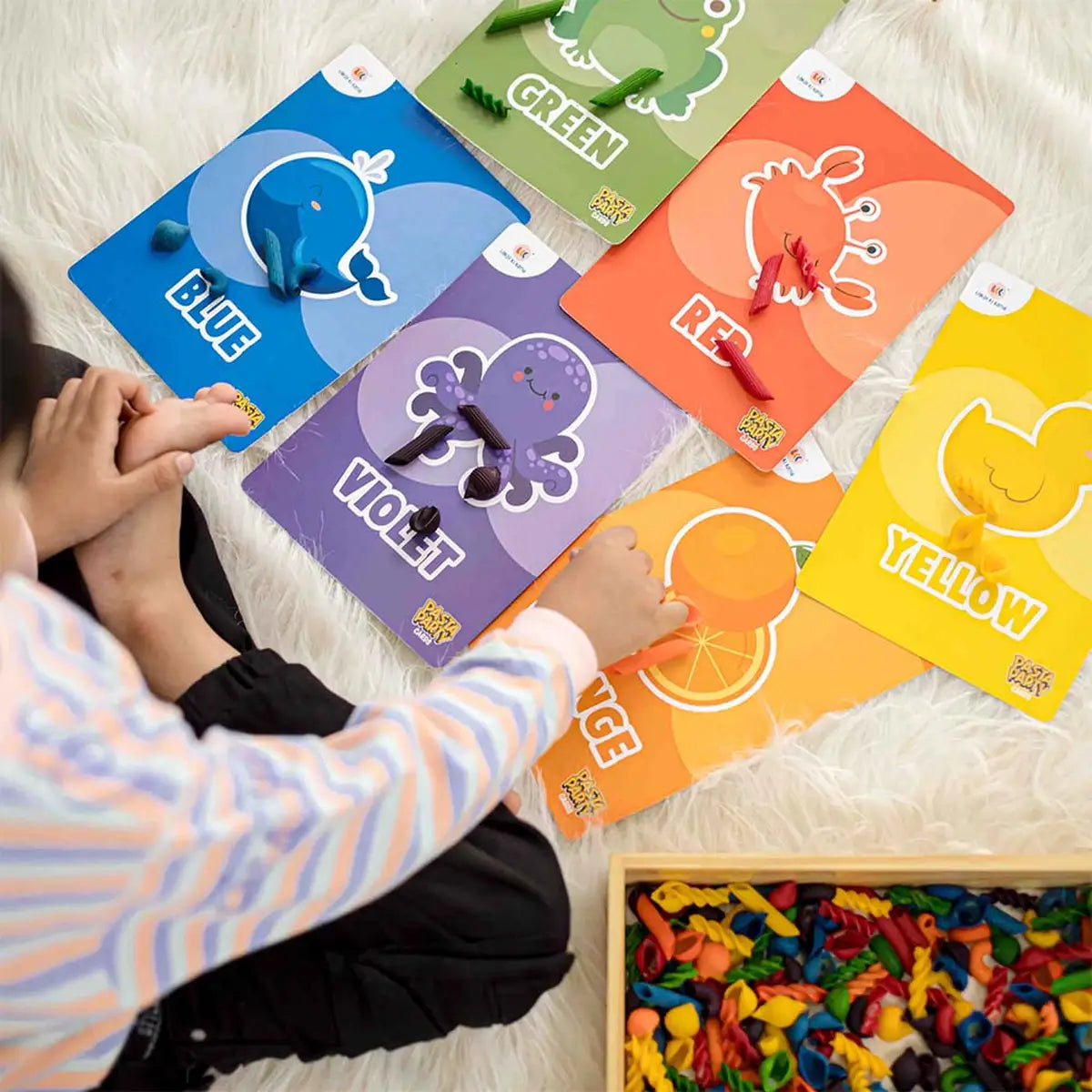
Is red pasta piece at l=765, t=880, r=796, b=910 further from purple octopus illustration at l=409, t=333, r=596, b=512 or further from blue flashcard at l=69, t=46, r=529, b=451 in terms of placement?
blue flashcard at l=69, t=46, r=529, b=451

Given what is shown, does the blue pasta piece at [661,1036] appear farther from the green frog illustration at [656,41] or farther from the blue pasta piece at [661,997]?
the green frog illustration at [656,41]

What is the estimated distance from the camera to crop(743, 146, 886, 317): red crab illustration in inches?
28.7

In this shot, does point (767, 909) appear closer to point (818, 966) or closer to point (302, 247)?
point (818, 966)

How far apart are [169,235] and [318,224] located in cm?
10

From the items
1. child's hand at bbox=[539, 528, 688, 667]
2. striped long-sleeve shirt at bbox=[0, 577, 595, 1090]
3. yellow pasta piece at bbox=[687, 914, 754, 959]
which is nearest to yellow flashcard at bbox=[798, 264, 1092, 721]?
child's hand at bbox=[539, 528, 688, 667]

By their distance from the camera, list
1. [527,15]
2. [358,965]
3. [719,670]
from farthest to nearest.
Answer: [527,15]
[719,670]
[358,965]

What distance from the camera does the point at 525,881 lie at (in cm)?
58

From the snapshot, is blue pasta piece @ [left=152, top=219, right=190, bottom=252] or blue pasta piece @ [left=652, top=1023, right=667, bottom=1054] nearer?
blue pasta piece @ [left=652, top=1023, right=667, bottom=1054]

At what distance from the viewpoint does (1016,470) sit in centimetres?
70

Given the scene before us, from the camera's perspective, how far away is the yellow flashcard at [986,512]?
675 mm

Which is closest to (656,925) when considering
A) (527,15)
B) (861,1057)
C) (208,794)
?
(861,1057)

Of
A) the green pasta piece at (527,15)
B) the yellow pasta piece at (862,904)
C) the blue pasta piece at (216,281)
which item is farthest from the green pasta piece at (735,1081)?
the green pasta piece at (527,15)

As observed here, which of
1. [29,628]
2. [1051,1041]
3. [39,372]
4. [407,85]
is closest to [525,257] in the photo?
[407,85]

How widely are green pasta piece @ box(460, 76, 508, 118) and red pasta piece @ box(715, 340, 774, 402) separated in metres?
0.24
